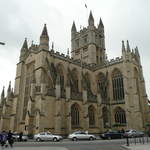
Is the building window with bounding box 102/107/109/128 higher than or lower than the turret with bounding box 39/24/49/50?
lower

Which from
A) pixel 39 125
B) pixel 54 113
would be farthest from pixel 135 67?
pixel 39 125

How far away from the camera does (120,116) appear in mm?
41375

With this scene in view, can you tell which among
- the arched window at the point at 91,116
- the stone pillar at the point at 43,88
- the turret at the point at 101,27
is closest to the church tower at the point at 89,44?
the turret at the point at 101,27

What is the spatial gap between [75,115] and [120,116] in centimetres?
1130

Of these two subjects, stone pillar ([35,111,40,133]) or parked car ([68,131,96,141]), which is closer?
parked car ([68,131,96,141])

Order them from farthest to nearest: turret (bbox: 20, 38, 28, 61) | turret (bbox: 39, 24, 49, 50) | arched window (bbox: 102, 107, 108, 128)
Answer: turret (bbox: 20, 38, 28, 61) < arched window (bbox: 102, 107, 108, 128) < turret (bbox: 39, 24, 49, 50)

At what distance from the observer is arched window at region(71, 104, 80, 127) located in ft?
115

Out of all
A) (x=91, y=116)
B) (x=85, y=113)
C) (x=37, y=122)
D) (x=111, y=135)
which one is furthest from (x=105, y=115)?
(x=37, y=122)

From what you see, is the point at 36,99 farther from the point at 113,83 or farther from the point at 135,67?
the point at 135,67

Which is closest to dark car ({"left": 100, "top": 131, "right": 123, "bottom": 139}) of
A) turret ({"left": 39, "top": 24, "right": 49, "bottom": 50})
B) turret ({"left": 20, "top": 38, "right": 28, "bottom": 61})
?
turret ({"left": 39, "top": 24, "right": 49, "bottom": 50})

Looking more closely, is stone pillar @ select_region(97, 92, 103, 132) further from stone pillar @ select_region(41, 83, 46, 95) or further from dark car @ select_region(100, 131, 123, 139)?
stone pillar @ select_region(41, 83, 46, 95)

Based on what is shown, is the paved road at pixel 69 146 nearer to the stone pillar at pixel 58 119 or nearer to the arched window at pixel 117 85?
the stone pillar at pixel 58 119

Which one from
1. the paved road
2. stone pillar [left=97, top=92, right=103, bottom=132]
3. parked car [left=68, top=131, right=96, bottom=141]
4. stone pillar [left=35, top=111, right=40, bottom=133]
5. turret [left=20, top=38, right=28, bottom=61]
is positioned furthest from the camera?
turret [left=20, top=38, right=28, bottom=61]

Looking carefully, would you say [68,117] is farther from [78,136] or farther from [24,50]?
[24,50]
